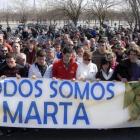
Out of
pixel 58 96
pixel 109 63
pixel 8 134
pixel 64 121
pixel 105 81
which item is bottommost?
pixel 8 134

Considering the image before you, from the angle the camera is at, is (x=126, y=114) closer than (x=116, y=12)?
Yes

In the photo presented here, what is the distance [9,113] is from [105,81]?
6.58 feet

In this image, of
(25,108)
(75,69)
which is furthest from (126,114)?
(25,108)

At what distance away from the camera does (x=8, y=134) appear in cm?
469

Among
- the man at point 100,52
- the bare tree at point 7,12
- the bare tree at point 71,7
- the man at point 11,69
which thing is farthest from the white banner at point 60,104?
the bare tree at point 7,12

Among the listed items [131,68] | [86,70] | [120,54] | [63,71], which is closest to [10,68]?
[63,71]

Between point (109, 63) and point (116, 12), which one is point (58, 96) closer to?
point (109, 63)

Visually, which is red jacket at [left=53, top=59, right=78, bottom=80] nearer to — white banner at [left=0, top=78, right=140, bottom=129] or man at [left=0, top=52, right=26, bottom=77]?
white banner at [left=0, top=78, right=140, bottom=129]

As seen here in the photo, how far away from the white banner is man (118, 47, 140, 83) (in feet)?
0.88

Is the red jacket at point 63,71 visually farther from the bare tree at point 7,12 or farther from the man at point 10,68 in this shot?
the bare tree at point 7,12

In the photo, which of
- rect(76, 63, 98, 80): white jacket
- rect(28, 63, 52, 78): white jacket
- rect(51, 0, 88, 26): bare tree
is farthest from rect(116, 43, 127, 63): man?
rect(51, 0, 88, 26): bare tree

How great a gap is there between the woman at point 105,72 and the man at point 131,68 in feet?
0.56

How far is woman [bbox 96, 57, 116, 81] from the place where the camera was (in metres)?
4.74

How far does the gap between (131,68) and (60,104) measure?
63.7 inches
